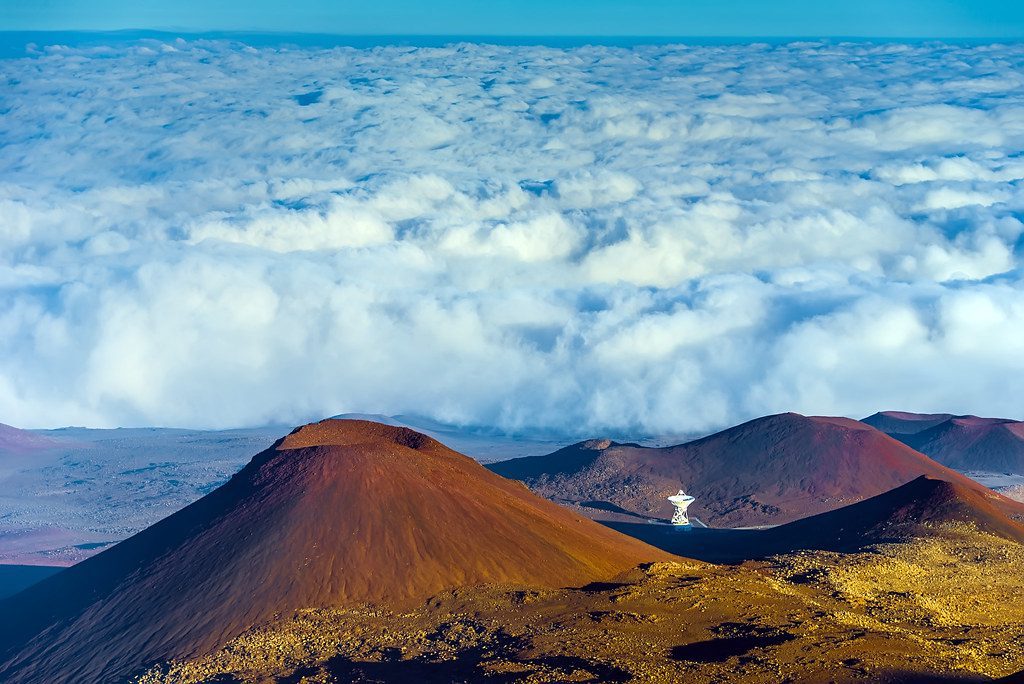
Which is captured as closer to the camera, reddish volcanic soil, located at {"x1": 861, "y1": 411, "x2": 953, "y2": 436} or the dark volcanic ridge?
the dark volcanic ridge

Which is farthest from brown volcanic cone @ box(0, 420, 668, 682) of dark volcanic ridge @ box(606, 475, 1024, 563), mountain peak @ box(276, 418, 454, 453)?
dark volcanic ridge @ box(606, 475, 1024, 563)

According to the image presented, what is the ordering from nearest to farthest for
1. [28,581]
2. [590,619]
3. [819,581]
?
[590,619] < [819,581] < [28,581]


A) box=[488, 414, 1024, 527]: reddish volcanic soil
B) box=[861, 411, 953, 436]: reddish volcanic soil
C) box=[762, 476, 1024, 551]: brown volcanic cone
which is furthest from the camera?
box=[861, 411, 953, 436]: reddish volcanic soil

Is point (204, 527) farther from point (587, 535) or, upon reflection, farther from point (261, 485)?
point (587, 535)

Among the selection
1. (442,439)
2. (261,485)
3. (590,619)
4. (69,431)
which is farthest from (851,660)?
(69,431)

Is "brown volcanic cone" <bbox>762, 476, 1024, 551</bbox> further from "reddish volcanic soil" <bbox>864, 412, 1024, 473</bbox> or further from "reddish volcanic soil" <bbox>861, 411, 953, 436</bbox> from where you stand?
"reddish volcanic soil" <bbox>861, 411, 953, 436</bbox>

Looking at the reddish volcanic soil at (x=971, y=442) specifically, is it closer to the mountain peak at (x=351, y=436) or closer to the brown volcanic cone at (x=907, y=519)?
the brown volcanic cone at (x=907, y=519)
